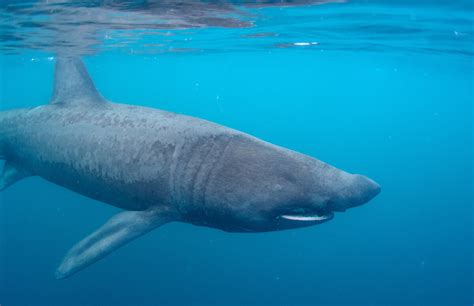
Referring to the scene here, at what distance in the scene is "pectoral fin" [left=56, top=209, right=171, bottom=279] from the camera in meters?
5.66

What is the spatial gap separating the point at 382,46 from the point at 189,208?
19.7 m

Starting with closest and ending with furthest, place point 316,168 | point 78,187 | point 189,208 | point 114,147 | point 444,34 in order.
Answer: point 316,168
point 189,208
point 114,147
point 78,187
point 444,34

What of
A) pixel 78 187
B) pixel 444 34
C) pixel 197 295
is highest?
pixel 444 34

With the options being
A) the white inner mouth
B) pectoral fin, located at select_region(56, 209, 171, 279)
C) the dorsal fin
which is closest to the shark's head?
the white inner mouth

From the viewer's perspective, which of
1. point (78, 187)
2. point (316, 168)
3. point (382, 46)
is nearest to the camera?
point (316, 168)

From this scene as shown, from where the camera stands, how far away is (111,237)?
5.83 meters

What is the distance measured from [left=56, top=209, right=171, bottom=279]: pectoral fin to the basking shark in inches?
0.6

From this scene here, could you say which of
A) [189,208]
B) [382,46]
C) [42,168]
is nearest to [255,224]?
[189,208]

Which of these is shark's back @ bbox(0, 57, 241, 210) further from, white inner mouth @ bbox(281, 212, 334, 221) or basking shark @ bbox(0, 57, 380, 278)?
white inner mouth @ bbox(281, 212, 334, 221)

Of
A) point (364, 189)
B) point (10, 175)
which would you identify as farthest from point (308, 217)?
point (10, 175)

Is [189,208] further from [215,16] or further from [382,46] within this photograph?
[382,46]

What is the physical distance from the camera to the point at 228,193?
211 inches

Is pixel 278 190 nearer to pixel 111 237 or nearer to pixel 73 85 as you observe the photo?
pixel 111 237

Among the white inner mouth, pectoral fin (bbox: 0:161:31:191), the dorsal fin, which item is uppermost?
the dorsal fin
